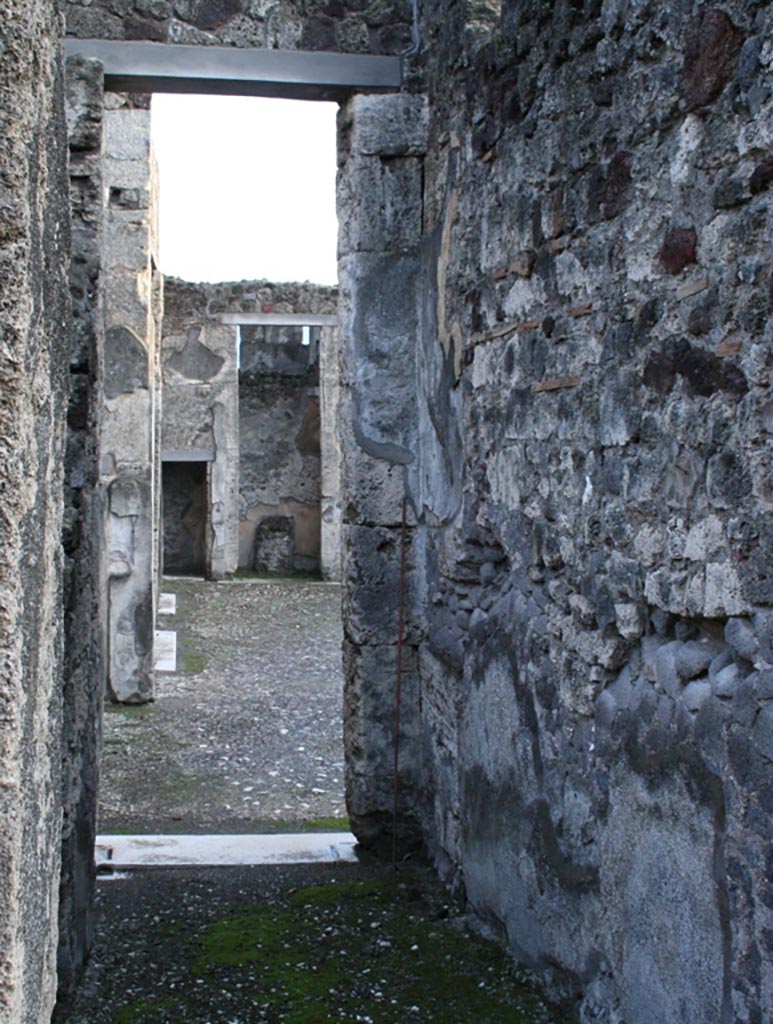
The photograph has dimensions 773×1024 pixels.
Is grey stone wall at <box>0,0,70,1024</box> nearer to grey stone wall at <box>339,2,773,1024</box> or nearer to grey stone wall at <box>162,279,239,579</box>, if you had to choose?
grey stone wall at <box>339,2,773,1024</box>

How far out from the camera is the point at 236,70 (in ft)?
13.8

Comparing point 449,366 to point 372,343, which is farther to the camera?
point 372,343

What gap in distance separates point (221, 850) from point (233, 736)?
2.32 m

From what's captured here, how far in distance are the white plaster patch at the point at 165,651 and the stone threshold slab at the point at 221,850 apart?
3942 mm

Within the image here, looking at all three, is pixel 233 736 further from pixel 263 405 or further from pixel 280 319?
pixel 263 405

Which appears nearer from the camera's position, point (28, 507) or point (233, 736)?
point (28, 507)

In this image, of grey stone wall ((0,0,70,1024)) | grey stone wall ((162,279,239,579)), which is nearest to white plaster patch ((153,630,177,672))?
grey stone wall ((162,279,239,579))

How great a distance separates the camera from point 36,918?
1357 millimetres

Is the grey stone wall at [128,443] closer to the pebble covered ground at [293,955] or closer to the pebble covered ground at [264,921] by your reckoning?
the pebble covered ground at [264,921]

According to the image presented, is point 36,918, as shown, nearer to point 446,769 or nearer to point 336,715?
point 446,769

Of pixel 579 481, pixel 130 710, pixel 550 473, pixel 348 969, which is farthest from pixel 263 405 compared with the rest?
pixel 579 481

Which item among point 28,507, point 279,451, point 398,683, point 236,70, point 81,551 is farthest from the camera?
point 279,451

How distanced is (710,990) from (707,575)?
0.74 metres

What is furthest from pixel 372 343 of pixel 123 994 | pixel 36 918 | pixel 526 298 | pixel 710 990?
pixel 36 918
